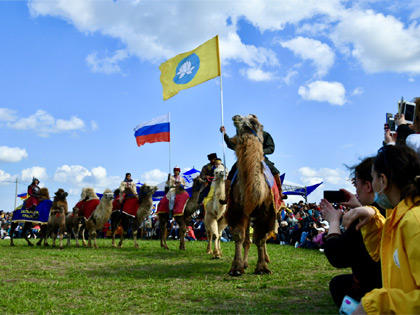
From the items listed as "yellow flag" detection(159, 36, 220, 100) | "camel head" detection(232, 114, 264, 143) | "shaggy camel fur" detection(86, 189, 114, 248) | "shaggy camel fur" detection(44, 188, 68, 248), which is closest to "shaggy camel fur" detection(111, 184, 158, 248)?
"shaggy camel fur" detection(86, 189, 114, 248)

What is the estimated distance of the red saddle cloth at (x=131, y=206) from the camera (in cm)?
1622

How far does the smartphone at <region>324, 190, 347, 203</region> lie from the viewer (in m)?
3.24

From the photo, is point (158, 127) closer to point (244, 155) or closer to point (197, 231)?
point (197, 231)

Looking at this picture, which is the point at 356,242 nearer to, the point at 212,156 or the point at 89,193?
the point at 212,156

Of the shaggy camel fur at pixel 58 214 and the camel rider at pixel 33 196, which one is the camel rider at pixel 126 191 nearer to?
the shaggy camel fur at pixel 58 214

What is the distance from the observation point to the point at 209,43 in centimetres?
1474

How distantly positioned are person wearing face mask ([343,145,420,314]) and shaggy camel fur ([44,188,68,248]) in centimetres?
1502

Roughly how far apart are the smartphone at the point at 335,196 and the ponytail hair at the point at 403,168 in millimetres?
838

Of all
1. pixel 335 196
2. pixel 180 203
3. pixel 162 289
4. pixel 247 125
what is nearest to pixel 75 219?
pixel 180 203

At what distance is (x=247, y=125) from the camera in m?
7.99

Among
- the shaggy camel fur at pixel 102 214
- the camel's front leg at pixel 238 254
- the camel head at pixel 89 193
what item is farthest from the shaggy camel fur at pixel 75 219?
the camel's front leg at pixel 238 254

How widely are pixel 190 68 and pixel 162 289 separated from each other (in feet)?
34.9

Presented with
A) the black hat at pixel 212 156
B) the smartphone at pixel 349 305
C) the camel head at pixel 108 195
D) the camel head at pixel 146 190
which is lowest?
the smartphone at pixel 349 305

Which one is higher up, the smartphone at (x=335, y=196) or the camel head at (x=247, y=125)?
the camel head at (x=247, y=125)
